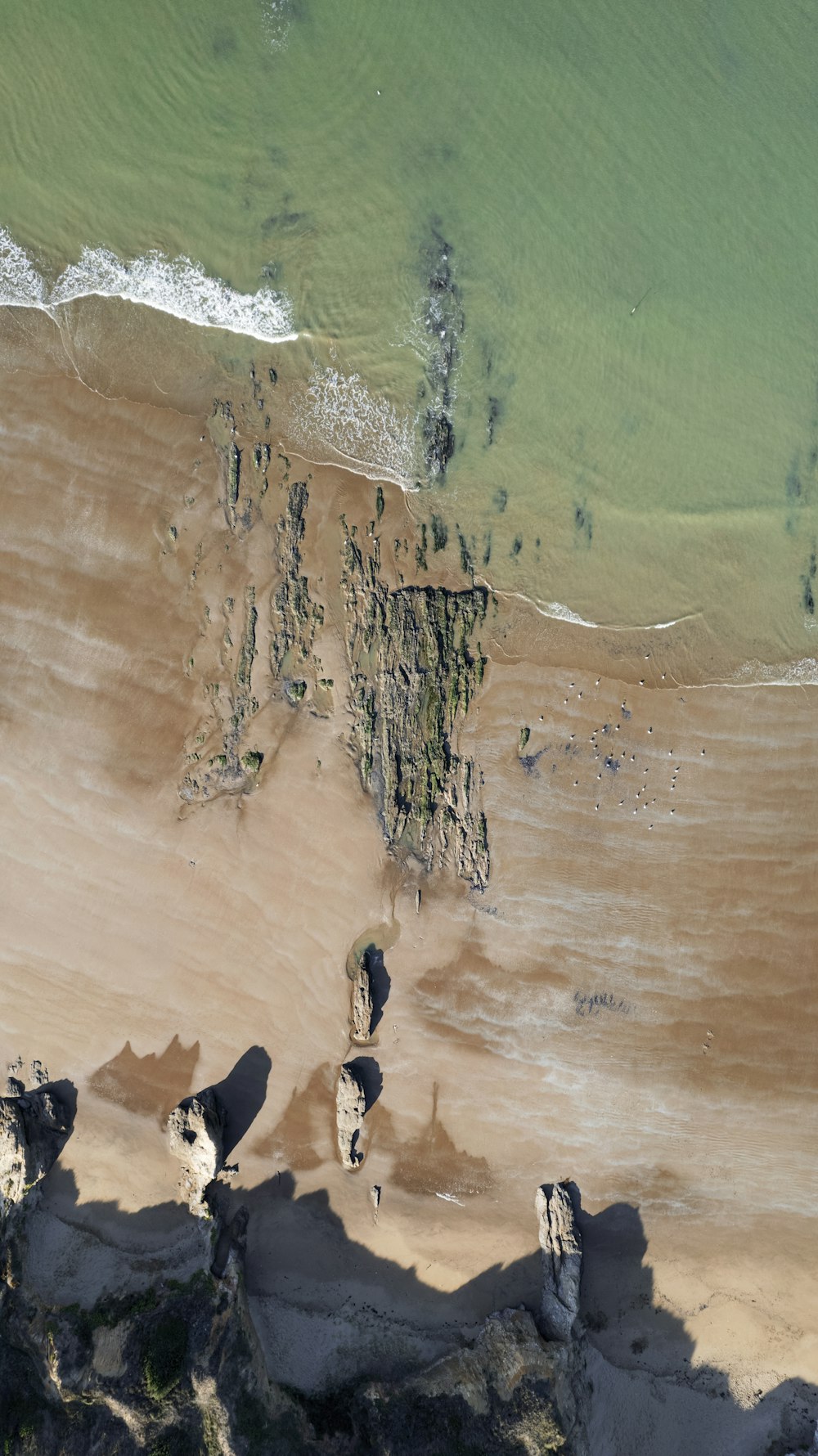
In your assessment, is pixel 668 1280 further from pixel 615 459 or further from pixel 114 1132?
pixel 615 459

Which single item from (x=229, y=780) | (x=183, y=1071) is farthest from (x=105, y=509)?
(x=183, y=1071)

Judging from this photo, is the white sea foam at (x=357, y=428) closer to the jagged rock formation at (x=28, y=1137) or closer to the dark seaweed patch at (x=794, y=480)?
the dark seaweed patch at (x=794, y=480)

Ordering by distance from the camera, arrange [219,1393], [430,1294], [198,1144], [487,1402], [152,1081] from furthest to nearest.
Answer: [152,1081] < [430,1294] < [198,1144] < [487,1402] < [219,1393]

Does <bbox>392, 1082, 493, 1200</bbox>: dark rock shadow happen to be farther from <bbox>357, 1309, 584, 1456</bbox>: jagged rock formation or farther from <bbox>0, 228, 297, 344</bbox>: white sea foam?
<bbox>0, 228, 297, 344</bbox>: white sea foam

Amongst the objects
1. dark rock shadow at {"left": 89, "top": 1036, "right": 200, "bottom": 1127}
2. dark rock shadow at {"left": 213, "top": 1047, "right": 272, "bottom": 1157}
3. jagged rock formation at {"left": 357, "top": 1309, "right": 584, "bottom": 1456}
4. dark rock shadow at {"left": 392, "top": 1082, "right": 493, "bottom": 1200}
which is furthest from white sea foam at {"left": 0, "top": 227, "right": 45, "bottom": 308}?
jagged rock formation at {"left": 357, "top": 1309, "right": 584, "bottom": 1456}

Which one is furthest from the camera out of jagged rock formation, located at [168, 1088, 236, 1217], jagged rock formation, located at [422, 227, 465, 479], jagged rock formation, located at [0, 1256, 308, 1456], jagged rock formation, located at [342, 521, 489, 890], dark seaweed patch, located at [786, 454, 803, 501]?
dark seaweed patch, located at [786, 454, 803, 501]

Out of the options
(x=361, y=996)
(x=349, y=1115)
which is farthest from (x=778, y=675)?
(x=349, y=1115)

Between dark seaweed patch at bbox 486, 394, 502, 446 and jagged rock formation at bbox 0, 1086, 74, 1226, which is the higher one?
dark seaweed patch at bbox 486, 394, 502, 446

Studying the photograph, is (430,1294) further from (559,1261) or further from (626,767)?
(626,767)
